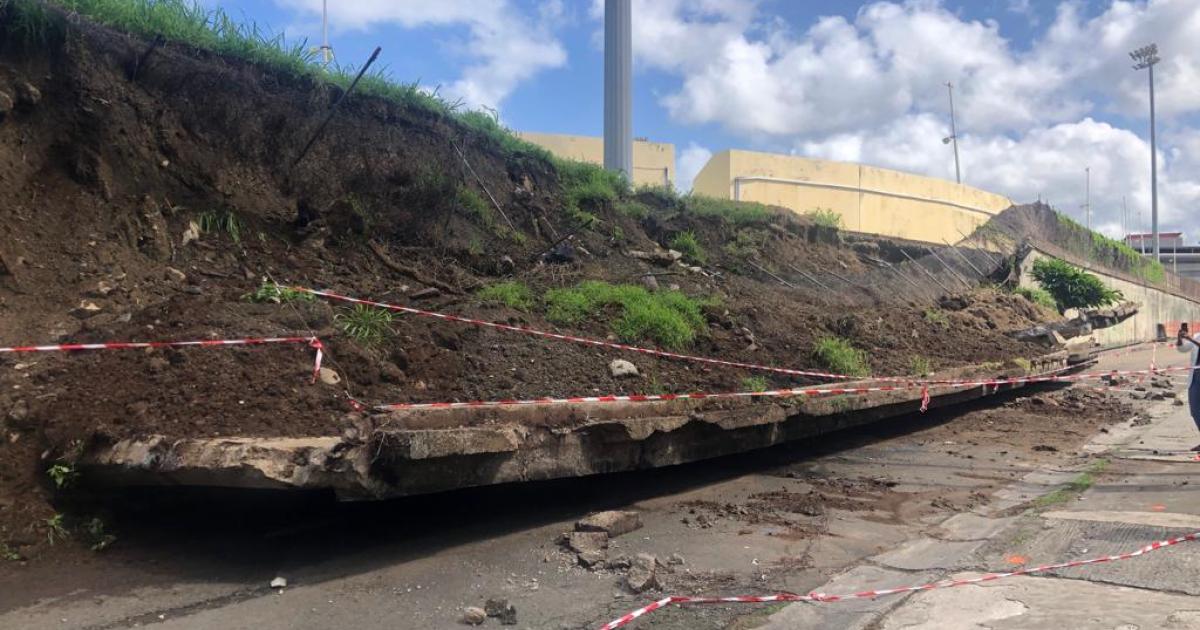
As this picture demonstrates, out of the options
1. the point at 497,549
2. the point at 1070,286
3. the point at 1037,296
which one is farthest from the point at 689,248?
the point at 1070,286

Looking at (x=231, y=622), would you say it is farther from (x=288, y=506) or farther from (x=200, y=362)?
(x=200, y=362)

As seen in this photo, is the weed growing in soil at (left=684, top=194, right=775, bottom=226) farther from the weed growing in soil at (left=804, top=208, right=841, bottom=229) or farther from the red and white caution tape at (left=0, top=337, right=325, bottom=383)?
the red and white caution tape at (left=0, top=337, right=325, bottom=383)

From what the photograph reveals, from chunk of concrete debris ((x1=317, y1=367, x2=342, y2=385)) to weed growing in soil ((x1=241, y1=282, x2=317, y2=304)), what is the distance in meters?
1.23

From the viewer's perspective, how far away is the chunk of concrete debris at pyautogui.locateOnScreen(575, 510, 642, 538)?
4.95m

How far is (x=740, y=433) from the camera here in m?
6.67

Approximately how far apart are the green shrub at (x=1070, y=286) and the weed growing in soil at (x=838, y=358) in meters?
15.5

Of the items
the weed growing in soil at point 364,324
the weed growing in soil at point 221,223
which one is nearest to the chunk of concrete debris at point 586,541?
the weed growing in soil at point 364,324

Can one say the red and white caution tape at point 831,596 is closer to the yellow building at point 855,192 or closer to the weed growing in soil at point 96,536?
the weed growing in soil at point 96,536

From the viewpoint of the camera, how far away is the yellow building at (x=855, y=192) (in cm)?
3225

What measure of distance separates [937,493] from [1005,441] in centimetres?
361

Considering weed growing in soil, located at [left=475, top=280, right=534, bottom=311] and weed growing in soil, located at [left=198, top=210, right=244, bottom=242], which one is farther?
weed growing in soil, located at [left=475, top=280, right=534, bottom=311]

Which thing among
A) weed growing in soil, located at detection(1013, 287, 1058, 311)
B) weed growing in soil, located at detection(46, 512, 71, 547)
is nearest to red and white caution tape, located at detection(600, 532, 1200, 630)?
weed growing in soil, located at detection(46, 512, 71, 547)

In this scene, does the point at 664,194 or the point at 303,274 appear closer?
the point at 303,274

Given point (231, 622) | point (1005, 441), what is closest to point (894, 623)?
point (231, 622)
